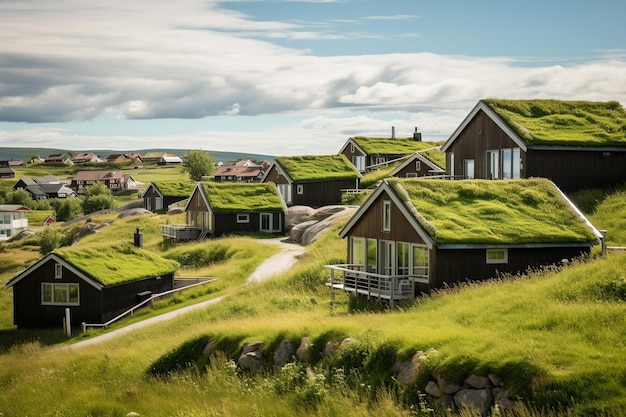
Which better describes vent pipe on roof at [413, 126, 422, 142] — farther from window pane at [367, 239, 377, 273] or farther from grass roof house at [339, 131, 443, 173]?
window pane at [367, 239, 377, 273]

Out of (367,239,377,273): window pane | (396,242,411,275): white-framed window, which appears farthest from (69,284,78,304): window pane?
(396,242,411,275): white-framed window

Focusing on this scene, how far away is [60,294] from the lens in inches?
1788

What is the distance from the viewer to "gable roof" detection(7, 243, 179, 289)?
44656 millimetres

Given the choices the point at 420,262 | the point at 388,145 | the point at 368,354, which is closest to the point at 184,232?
the point at 388,145

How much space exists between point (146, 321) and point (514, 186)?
2026 cm

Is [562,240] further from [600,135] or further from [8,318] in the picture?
[8,318]

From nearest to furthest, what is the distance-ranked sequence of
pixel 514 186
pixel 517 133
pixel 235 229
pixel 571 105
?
pixel 514 186, pixel 517 133, pixel 571 105, pixel 235 229

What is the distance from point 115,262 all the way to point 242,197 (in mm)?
23890

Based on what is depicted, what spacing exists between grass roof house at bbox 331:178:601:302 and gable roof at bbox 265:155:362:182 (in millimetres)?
38560

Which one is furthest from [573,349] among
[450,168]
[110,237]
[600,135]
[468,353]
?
[110,237]

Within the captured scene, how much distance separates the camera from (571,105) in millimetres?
53031

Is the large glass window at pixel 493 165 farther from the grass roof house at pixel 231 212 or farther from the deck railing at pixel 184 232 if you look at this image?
the deck railing at pixel 184 232

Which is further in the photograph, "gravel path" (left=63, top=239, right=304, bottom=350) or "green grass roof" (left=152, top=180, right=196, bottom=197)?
"green grass roof" (left=152, top=180, right=196, bottom=197)

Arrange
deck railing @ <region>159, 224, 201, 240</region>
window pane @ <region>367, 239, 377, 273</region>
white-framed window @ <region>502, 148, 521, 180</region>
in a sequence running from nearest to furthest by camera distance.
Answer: window pane @ <region>367, 239, 377, 273</region> < white-framed window @ <region>502, 148, 521, 180</region> < deck railing @ <region>159, 224, 201, 240</region>
